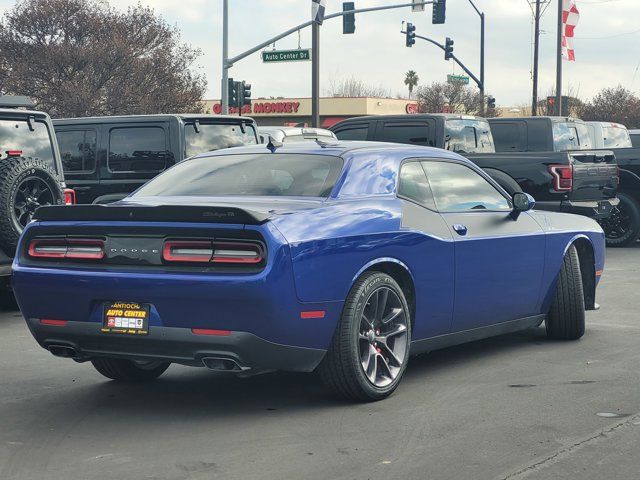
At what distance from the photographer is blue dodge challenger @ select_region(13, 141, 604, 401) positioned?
581 cm

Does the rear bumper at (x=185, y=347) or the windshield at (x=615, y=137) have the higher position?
the windshield at (x=615, y=137)

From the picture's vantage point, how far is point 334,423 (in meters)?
5.94

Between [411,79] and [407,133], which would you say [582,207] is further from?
[411,79]

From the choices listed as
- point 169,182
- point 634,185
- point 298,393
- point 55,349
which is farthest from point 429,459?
point 634,185

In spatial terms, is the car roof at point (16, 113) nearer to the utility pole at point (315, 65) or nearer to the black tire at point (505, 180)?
the black tire at point (505, 180)

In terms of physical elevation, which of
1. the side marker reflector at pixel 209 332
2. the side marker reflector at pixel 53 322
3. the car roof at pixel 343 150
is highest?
the car roof at pixel 343 150

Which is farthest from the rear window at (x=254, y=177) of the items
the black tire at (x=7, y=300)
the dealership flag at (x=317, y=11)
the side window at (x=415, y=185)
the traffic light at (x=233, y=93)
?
the traffic light at (x=233, y=93)

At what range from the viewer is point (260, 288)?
18.7 feet

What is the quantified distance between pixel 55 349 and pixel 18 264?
0.53 m

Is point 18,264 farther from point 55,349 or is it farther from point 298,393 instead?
point 298,393

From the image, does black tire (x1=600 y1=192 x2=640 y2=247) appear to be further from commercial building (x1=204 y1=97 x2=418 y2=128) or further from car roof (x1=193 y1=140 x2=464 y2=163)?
commercial building (x1=204 y1=97 x2=418 y2=128)

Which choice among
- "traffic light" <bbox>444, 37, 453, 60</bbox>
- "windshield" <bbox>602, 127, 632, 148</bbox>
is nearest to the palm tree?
"traffic light" <bbox>444, 37, 453, 60</bbox>

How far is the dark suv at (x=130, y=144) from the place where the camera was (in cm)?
1427

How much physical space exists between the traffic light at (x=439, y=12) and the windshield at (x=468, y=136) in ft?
65.5
